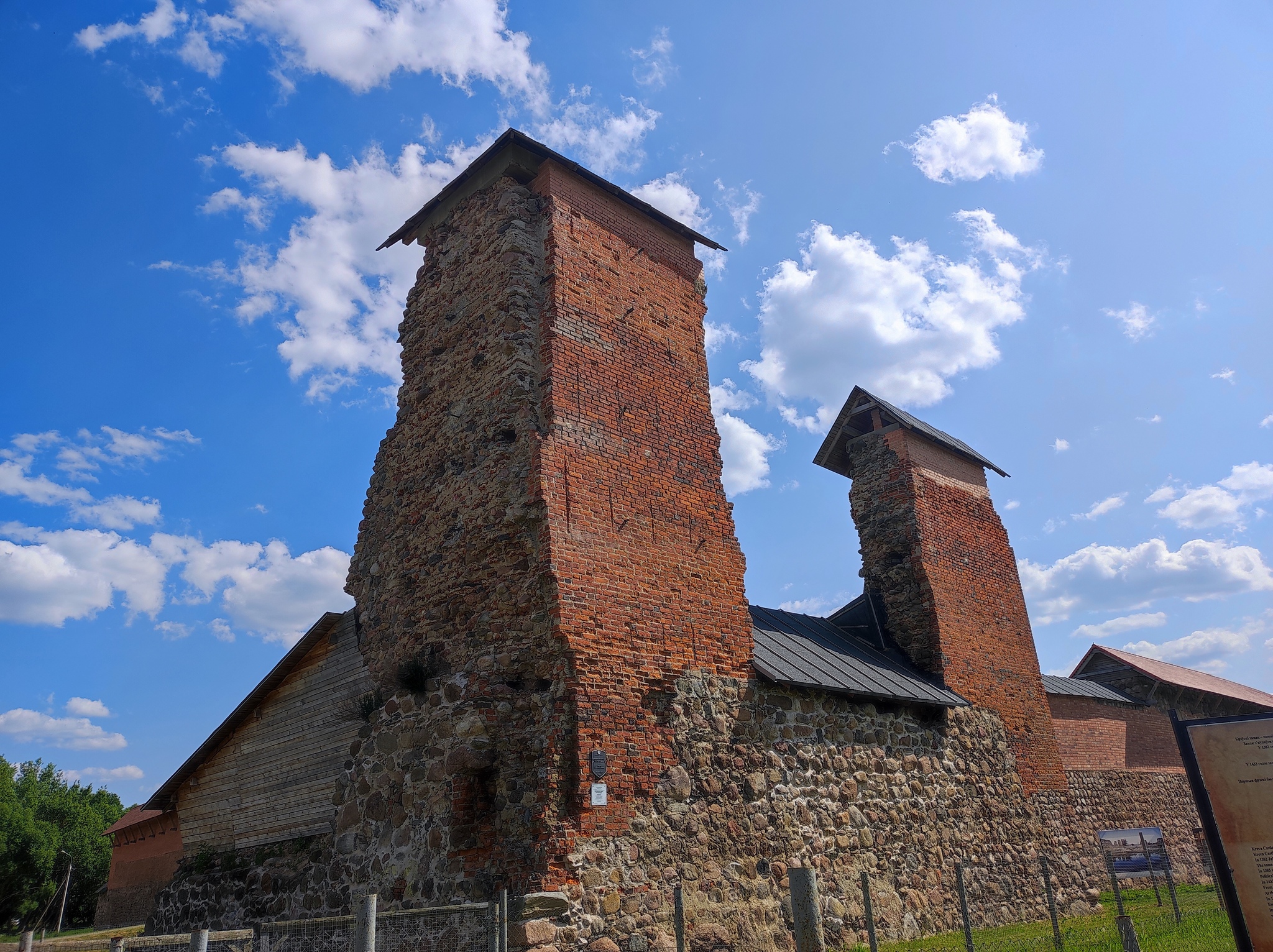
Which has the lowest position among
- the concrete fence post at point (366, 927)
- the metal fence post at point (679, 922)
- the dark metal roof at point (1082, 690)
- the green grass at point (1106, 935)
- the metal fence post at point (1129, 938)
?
the green grass at point (1106, 935)

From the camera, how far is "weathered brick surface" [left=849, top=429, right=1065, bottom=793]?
14312 millimetres

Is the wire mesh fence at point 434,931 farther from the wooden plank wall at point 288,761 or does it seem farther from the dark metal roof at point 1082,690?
the dark metal roof at point 1082,690

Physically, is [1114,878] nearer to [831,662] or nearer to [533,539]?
[831,662]

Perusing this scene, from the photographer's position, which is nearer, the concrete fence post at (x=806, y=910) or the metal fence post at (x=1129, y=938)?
the concrete fence post at (x=806, y=910)

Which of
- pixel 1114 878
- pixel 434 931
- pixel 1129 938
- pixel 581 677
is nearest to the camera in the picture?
pixel 434 931

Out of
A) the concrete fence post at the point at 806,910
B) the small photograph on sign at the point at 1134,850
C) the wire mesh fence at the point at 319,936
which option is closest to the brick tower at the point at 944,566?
the small photograph on sign at the point at 1134,850

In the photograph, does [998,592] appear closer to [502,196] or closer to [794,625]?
[794,625]

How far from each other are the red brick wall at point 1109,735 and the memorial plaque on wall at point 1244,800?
13.7 meters

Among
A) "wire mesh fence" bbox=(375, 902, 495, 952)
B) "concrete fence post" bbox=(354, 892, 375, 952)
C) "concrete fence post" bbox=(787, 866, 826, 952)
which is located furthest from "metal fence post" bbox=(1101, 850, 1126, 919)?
"concrete fence post" bbox=(354, 892, 375, 952)

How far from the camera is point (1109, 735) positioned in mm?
19250

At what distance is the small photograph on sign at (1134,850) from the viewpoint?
16.0 meters

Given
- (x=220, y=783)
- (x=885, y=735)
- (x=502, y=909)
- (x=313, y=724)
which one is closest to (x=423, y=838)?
(x=502, y=909)

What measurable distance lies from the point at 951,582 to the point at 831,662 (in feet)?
14.5

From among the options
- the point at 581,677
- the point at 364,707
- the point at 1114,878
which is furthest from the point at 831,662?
the point at 364,707
